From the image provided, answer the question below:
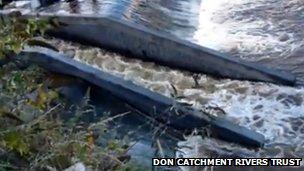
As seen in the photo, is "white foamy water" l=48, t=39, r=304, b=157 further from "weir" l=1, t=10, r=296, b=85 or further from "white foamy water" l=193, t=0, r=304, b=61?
"white foamy water" l=193, t=0, r=304, b=61

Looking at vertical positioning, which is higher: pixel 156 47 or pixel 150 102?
pixel 156 47

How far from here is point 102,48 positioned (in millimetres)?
7078

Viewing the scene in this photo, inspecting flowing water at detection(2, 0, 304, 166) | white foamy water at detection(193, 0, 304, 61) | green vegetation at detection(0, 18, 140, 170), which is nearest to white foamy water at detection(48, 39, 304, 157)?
flowing water at detection(2, 0, 304, 166)

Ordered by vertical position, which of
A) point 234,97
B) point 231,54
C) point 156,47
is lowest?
point 234,97

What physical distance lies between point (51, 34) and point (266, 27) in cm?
306

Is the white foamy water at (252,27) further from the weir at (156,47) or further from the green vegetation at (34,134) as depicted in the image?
the green vegetation at (34,134)

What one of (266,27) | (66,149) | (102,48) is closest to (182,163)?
(66,149)

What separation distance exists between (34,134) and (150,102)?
6.89ft

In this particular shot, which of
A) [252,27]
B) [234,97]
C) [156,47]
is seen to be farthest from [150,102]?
[252,27]

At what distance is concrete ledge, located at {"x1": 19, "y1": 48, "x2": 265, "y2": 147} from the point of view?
16.9ft

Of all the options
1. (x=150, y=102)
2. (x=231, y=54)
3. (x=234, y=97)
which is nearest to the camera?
(x=150, y=102)

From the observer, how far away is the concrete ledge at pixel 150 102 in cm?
515

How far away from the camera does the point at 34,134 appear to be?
3.53 metres

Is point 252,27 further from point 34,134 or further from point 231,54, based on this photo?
point 34,134
